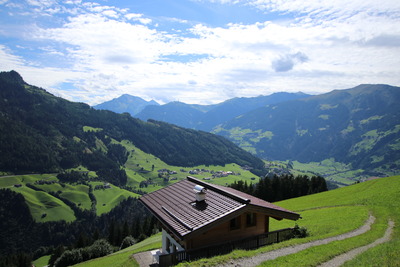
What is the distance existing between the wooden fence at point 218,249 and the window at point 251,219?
52.8 inches

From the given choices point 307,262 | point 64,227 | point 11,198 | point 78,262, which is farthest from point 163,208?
point 11,198

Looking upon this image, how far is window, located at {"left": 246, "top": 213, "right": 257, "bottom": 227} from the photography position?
23125 millimetres

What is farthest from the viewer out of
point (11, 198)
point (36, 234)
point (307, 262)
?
point (11, 198)

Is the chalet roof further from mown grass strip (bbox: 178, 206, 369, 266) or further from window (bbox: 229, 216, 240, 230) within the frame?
mown grass strip (bbox: 178, 206, 369, 266)

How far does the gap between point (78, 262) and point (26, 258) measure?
212 feet

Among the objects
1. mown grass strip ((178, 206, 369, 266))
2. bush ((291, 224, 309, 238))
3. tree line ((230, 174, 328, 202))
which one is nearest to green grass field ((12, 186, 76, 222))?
tree line ((230, 174, 328, 202))

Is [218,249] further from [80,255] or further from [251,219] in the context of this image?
[80,255]

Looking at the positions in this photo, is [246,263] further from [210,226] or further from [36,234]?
[36,234]

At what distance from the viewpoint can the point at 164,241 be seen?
26.0 meters

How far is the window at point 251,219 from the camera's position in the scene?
2312cm

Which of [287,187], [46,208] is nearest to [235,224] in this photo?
[287,187]

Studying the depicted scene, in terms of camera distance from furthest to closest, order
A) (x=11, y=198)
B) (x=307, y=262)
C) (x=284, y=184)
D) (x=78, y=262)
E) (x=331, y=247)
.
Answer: (x=11, y=198), (x=284, y=184), (x=78, y=262), (x=331, y=247), (x=307, y=262)

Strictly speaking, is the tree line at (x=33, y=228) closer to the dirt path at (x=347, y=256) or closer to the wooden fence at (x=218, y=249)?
the wooden fence at (x=218, y=249)

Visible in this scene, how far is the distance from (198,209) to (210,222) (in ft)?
8.54
